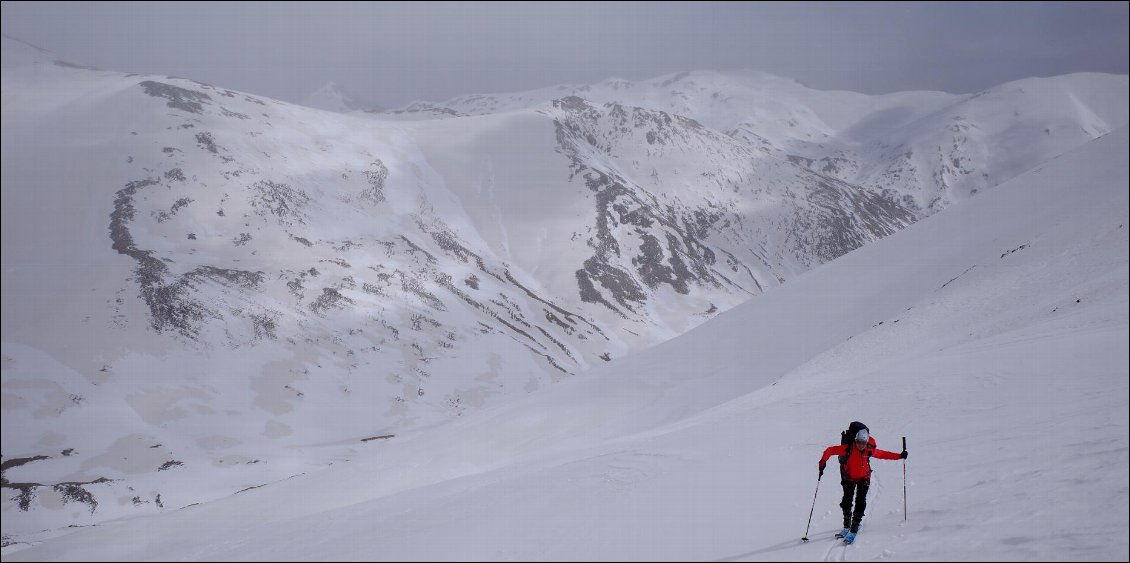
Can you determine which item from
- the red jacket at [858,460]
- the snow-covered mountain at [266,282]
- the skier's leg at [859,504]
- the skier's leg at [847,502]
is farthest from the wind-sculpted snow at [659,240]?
the skier's leg at [859,504]

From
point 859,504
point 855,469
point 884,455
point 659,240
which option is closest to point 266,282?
point 855,469

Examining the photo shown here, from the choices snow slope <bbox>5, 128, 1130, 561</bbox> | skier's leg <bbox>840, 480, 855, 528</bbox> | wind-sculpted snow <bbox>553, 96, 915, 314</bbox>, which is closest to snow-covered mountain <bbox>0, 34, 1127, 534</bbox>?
wind-sculpted snow <bbox>553, 96, 915, 314</bbox>

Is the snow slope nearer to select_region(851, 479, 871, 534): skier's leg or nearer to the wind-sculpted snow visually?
select_region(851, 479, 871, 534): skier's leg

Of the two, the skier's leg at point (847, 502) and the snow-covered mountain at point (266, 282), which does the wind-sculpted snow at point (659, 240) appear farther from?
the skier's leg at point (847, 502)

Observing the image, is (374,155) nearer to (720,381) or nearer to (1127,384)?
(720,381)

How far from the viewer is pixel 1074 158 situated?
4378 cm

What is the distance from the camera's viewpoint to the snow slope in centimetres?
959

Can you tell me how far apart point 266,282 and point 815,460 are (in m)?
87.2

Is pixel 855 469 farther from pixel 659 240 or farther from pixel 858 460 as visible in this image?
pixel 659 240

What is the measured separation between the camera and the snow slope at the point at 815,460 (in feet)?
31.5

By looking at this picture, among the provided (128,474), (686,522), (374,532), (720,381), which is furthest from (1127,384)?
(128,474)

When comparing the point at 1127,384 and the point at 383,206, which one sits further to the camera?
the point at 383,206

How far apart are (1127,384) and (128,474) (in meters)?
64.9

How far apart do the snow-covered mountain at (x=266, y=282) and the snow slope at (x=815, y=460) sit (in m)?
33.8
